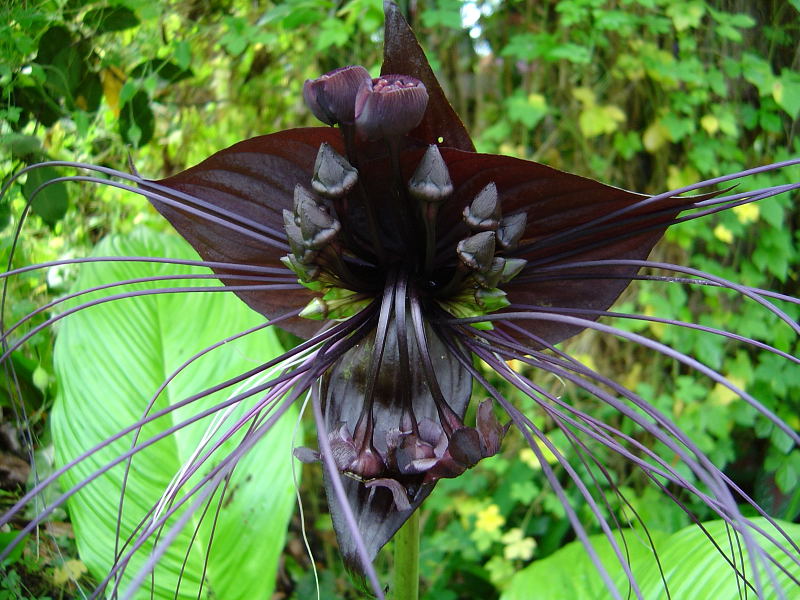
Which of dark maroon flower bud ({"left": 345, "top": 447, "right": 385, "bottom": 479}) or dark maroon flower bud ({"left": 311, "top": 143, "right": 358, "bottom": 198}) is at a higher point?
dark maroon flower bud ({"left": 311, "top": 143, "right": 358, "bottom": 198})

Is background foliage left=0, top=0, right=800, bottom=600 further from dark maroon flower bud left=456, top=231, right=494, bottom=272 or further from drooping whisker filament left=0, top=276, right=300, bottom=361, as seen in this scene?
dark maroon flower bud left=456, top=231, right=494, bottom=272

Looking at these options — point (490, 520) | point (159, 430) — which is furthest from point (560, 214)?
point (490, 520)

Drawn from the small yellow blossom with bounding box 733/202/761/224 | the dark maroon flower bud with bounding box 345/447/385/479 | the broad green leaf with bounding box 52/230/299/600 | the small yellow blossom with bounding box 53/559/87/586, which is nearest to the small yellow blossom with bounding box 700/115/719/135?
the small yellow blossom with bounding box 733/202/761/224

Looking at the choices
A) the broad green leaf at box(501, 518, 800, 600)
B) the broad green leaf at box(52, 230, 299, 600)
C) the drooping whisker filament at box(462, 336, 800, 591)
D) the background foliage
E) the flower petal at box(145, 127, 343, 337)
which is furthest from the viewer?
the background foliage

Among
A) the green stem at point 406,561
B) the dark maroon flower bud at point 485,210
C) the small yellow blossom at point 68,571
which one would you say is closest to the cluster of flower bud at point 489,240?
the dark maroon flower bud at point 485,210

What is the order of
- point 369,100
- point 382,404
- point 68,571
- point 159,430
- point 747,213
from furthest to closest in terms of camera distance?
point 747,213
point 159,430
point 68,571
point 382,404
point 369,100

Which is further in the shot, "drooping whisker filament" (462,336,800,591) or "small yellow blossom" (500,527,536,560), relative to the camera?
"small yellow blossom" (500,527,536,560)

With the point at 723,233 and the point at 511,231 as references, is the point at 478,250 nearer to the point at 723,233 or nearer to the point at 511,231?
the point at 511,231
